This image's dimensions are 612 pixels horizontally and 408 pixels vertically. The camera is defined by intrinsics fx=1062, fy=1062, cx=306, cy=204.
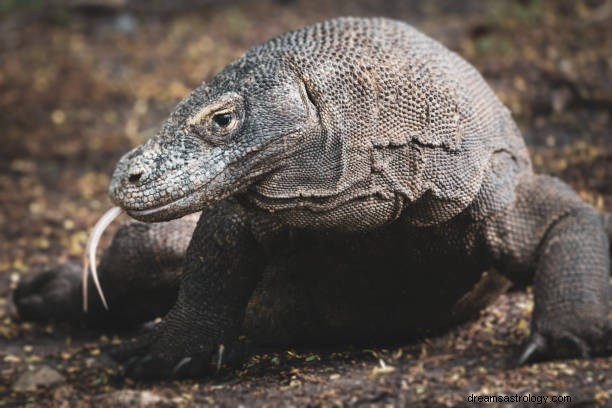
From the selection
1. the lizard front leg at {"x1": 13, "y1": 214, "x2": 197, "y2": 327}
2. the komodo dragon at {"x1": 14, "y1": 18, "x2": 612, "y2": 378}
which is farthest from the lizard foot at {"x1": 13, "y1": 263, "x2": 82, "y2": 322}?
the komodo dragon at {"x1": 14, "y1": 18, "x2": 612, "y2": 378}

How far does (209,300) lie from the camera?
4.64 meters

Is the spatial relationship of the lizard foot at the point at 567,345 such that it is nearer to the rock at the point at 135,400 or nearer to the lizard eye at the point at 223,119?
the rock at the point at 135,400

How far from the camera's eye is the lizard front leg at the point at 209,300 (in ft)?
15.0

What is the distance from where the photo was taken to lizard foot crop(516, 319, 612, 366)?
4.27 metres

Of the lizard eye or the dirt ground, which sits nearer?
the lizard eye

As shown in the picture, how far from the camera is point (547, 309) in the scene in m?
4.39

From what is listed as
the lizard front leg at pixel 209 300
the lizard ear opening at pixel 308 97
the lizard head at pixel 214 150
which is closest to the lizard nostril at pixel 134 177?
the lizard head at pixel 214 150

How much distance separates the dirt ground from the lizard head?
0.88 meters

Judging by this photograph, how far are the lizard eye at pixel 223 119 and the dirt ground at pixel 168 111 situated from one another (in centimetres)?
109

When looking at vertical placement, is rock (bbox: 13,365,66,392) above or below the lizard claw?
below

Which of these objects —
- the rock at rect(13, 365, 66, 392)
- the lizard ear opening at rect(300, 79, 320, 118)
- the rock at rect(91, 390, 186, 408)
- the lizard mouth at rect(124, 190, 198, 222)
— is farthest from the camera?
the rock at rect(13, 365, 66, 392)

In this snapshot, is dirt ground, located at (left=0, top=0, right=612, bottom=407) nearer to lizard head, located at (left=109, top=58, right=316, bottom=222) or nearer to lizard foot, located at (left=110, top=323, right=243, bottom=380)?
lizard foot, located at (left=110, top=323, right=243, bottom=380)

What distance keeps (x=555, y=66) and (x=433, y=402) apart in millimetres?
6608

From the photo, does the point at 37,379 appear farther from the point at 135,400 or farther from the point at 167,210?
the point at 167,210
